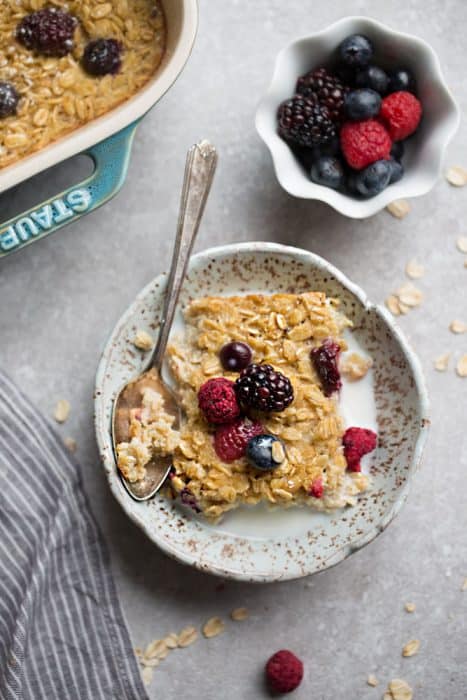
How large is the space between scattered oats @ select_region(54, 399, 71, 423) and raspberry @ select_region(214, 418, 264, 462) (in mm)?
420

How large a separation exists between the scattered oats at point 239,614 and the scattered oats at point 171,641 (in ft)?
0.47

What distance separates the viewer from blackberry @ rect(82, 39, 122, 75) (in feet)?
5.67

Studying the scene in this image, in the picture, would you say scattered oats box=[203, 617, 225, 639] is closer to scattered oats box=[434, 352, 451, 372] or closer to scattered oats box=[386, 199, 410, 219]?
scattered oats box=[434, 352, 451, 372]

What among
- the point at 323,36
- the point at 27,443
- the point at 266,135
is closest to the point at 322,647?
the point at 27,443

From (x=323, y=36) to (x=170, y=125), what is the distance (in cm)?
42

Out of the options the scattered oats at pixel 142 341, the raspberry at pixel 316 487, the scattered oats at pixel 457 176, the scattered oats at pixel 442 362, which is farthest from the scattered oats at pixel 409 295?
the scattered oats at pixel 142 341

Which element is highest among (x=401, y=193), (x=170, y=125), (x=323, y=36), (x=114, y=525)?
(x=323, y=36)

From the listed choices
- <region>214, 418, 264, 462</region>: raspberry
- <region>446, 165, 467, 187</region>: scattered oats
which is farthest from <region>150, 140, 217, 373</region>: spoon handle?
<region>446, 165, 467, 187</region>: scattered oats

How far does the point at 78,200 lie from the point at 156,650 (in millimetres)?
1068

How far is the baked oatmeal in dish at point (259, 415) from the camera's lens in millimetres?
1688

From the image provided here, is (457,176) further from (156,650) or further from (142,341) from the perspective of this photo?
(156,650)

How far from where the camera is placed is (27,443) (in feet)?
6.12

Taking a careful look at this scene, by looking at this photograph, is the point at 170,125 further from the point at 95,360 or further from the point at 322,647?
the point at 322,647

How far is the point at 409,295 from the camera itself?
1962 mm
